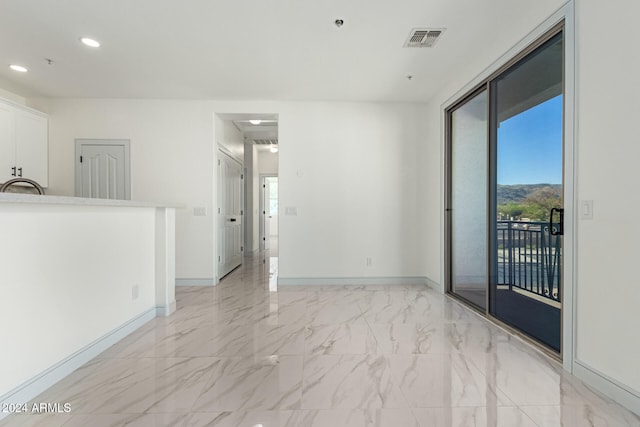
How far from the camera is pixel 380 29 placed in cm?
285

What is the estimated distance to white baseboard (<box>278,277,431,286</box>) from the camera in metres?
4.71

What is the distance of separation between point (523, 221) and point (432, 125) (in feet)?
7.14

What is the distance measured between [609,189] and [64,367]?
144 inches

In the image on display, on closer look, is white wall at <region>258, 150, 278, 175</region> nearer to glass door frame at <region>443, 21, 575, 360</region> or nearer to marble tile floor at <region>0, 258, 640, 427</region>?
glass door frame at <region>443, 21, 575, 360</region>

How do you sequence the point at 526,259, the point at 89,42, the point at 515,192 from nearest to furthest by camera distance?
the point at 515,192 → the point at 89,42 → the point at 526,259

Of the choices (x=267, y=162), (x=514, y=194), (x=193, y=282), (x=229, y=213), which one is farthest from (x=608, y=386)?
(x=267, y=162)

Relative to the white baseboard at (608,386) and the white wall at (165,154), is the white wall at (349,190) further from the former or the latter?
the white baseboard at (608,386)

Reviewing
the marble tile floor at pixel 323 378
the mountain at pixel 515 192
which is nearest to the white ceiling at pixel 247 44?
the mountain at pixel 515 192

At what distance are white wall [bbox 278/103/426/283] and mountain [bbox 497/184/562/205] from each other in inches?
68.8

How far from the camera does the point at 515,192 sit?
2.94m

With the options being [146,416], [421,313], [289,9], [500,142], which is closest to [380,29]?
[289,9]

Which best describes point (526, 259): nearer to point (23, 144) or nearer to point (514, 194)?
point (514, 194)

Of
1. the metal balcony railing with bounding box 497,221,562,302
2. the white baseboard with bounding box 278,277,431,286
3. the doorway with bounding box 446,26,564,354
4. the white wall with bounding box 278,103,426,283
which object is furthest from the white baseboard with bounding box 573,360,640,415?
the white wall with bounding box 278,103,426,283

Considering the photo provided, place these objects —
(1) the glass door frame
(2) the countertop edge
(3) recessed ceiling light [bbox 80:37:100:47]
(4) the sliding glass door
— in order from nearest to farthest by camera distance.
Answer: (2) the countertop edge, (1) the glass door frame, (3) recessed ceiling light [bbox 80:37:100:47], (4) the sliding glass door
